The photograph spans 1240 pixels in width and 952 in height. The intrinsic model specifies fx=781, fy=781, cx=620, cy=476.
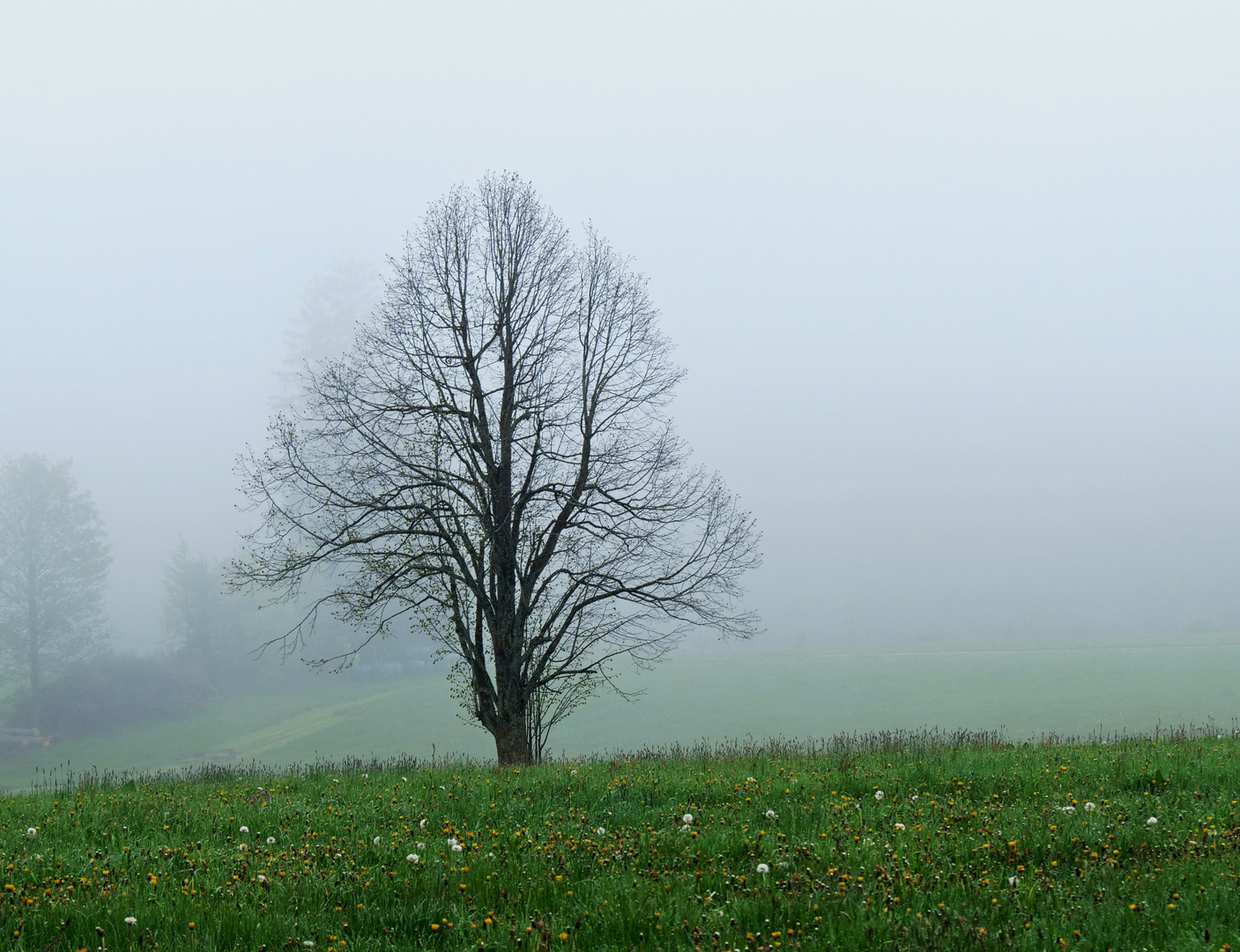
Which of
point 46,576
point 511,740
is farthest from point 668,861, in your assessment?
point 46,576

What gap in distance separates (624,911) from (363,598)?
12852mm

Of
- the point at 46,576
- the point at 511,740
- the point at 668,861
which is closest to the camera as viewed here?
the point at 668,861

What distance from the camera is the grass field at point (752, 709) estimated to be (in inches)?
1705

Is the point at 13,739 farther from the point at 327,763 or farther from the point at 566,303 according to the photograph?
the point at 566,303

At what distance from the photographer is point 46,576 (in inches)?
1962

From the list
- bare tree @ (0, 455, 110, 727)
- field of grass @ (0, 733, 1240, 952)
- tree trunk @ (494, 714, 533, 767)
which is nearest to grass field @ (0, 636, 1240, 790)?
bare tree @ (0, 455, 110, 727)

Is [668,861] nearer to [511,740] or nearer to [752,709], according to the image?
[511,740]

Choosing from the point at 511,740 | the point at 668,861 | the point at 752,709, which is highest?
the point at 668,861

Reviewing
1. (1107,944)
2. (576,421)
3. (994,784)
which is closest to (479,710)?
(576,421)

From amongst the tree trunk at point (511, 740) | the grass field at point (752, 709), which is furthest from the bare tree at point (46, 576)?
the tree trunk at point (511, 740)

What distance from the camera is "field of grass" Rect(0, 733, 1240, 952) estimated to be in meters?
4.97

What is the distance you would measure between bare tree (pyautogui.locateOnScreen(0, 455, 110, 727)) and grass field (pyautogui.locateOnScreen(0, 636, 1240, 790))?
587 cm

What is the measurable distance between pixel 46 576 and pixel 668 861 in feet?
188

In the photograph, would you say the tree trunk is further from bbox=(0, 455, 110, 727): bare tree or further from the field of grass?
bbox=(0, 455, 110, 727): bare tree
